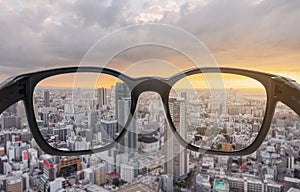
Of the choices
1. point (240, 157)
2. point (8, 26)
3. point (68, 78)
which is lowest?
point (240, 157)

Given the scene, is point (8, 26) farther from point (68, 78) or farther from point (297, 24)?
point (297, 24)

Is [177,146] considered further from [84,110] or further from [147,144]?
[84,110]

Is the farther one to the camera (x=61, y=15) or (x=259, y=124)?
(x=61, y=15)

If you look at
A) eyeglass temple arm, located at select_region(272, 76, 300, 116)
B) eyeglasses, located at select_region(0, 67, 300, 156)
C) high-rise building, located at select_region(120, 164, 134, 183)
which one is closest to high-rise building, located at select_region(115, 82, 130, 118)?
eyeglasses, located at select_region(0, 67, 300, 156)

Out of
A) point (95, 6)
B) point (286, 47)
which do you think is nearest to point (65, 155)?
point (95, 6)

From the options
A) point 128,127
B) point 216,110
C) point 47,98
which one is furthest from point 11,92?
point 216,110

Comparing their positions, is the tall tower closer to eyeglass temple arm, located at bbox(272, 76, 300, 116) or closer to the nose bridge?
the nose bridge

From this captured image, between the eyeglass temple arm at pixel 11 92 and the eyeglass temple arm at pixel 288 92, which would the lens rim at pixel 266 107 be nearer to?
the eyeglass temple arm at pixel 288 92
